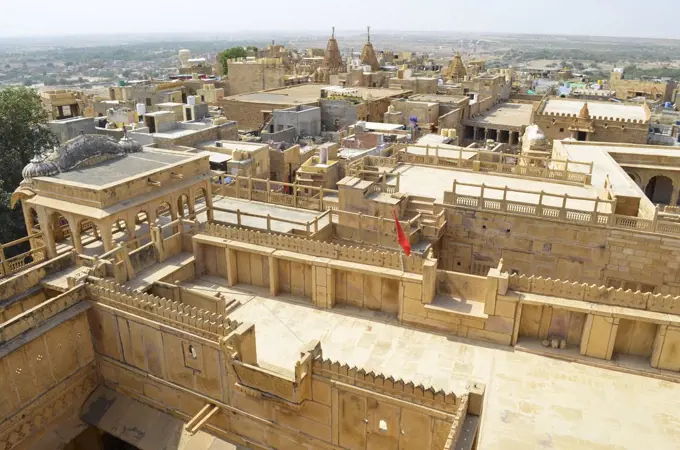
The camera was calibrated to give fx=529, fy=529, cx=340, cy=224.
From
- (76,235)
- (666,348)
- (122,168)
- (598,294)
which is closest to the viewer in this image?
(666,348)

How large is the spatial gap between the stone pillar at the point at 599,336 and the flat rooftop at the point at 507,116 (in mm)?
39043

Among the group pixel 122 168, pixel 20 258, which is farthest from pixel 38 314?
pixel 122 168

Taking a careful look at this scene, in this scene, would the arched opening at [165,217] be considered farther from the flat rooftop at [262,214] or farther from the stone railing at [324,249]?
the stone railing at [324,249]

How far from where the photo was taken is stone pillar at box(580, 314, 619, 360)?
16.0 meters

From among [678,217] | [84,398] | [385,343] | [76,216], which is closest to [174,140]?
[76,216]

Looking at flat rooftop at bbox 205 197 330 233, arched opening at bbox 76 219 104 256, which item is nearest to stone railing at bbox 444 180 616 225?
flat rooftop at bbox 205 197 330 233

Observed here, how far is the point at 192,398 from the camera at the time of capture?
1759cm

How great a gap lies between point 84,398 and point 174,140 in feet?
64.0

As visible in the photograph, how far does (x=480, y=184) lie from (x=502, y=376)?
12.4 metres

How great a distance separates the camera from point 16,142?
3188cm

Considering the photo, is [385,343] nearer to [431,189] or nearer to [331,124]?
[431,189]

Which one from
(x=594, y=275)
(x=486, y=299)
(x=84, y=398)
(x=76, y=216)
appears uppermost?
(x=76, y=216)

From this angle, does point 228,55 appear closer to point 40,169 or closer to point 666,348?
point 40,169

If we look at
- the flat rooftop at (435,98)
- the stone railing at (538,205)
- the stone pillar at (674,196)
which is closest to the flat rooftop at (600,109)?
the flat rooftop at (435,98)
